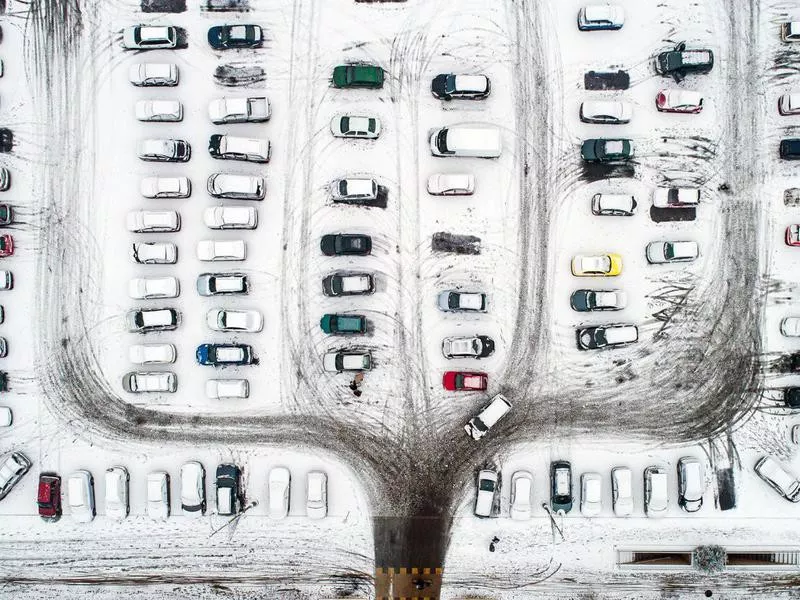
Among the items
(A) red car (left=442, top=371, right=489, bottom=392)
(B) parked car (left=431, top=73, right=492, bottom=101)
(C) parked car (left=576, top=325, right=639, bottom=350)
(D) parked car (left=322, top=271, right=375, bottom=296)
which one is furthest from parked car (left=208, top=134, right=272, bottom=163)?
(C) parked car (left=576, top=325, right=639, bottom=350)

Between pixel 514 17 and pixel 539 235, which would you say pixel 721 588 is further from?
pixel 514 17

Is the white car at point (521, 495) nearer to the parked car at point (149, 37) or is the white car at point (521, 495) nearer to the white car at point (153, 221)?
the white car at point (153, 221)

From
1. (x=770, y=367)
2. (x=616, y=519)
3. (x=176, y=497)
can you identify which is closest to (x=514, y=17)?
(x=770, y=367)

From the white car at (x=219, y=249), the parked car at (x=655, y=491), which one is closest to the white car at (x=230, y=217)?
the white car at (x=219, y=249)

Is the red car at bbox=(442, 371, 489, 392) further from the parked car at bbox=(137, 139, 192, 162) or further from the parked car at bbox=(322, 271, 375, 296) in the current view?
the parked car at bbox=(137, 139, 192, 162)

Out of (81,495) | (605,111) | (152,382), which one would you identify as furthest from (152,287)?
(605,111)
